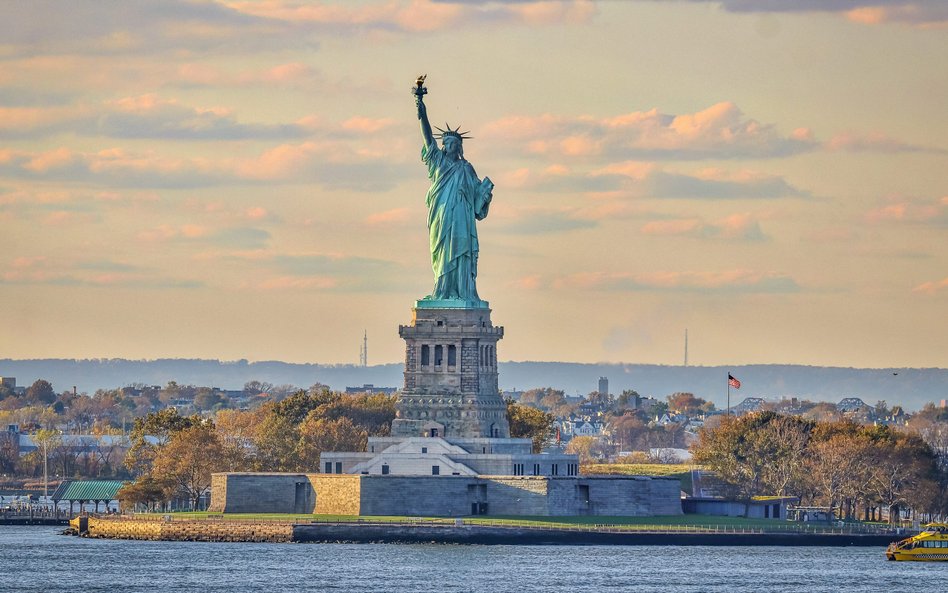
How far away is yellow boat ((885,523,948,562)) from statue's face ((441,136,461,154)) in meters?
30.1

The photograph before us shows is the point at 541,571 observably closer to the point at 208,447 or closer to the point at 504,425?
the point at 504,425

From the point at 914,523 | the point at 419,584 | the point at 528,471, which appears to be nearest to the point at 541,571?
the point at 419,584

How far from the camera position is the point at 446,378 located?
134875mm

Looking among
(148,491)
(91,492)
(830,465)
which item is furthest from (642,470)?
(148,491)

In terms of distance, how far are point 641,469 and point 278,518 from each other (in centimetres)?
5319

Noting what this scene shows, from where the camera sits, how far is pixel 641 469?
7067 inches

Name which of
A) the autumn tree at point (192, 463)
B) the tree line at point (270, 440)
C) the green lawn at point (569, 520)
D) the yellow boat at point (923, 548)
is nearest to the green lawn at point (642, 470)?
the tree line at point (270, 440)

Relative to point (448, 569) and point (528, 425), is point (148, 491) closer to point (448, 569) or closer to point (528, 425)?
point (528, 425)

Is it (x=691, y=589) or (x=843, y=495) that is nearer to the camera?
(x=691, y=589)

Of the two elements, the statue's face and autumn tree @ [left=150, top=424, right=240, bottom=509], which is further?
autumn tree @ [left=150, top=424, right=240, bottom=509]

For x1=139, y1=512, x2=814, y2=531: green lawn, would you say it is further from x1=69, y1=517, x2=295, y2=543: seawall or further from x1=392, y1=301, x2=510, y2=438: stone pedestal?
x1=392, y1=301, x2=510, y2=438: stone pedestal

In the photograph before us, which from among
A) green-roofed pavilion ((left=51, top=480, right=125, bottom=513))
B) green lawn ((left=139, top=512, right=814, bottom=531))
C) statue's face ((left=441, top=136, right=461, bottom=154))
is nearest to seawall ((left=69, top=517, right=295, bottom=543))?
green lawn ((left=139, top=512, right=814, bottom=531))

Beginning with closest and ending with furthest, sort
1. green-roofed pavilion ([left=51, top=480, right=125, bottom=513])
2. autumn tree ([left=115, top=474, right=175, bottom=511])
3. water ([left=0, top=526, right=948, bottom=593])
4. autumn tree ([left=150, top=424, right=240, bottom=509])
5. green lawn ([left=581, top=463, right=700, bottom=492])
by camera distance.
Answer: water ([left=0, top=526, right=948, bottom=593]), autumn tree ([left=115, top=474, right=175, bottom=511]), autumn tree ([left=150, top=424, right=240, bottom=509]), green-roofed pavilion ([left=51, top=480, right=125, bottom=513]), green lawn ([left=581, top=463, right=700, bottom=492])

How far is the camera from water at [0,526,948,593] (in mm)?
107250
